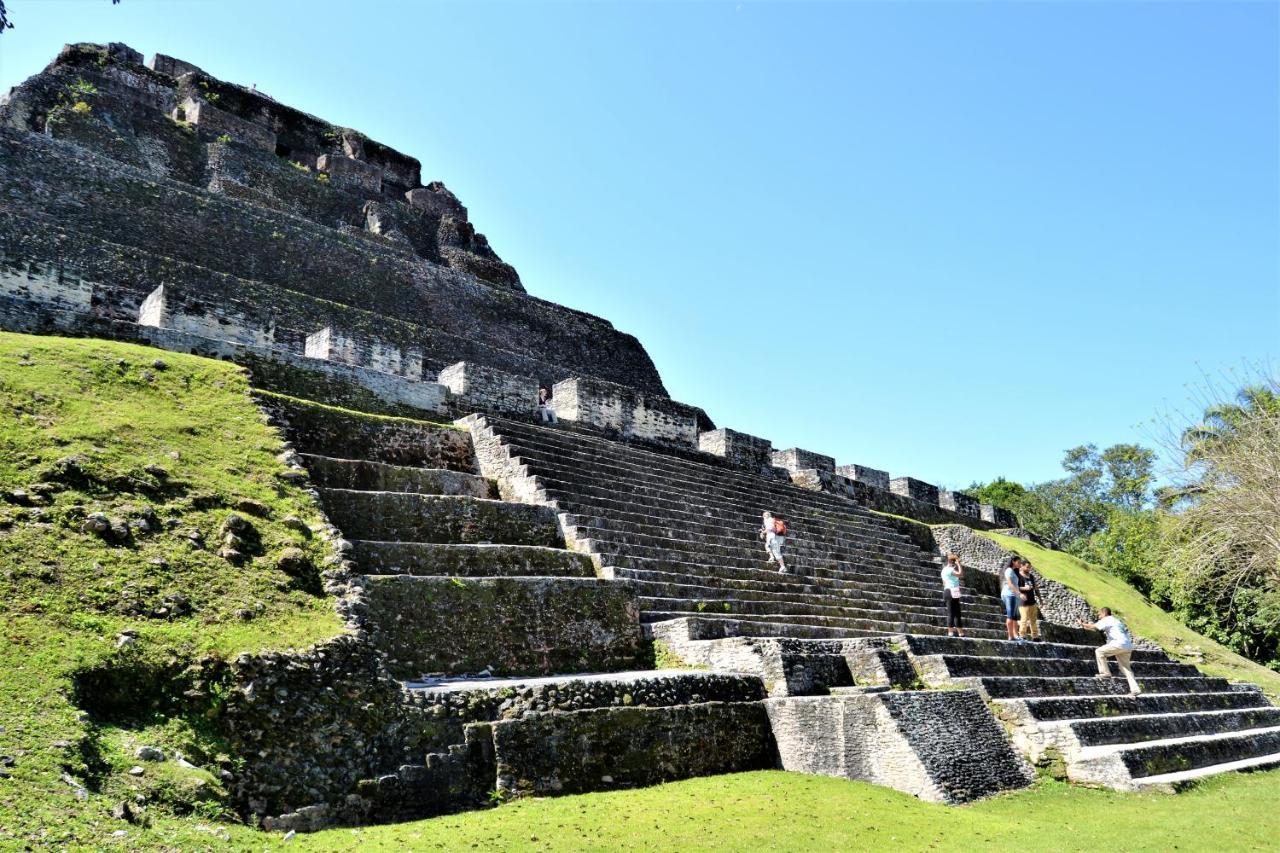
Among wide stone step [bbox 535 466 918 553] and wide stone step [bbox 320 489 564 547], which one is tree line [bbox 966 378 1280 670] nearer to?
wide stone step [bbox 535 466 918 553]

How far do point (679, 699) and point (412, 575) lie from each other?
2542 mm

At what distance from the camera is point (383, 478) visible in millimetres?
10195

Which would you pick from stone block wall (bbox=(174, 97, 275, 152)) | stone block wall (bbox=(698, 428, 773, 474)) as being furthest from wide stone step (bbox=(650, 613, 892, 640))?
stone block wall (bbox=(174, 97, 275, 152))

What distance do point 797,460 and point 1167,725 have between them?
31.9 ft

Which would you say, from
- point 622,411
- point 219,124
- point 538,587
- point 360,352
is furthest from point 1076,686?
point 219,124

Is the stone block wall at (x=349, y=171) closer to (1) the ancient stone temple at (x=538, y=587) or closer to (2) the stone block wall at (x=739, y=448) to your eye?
(1) the ancient stone temple at (x=538, y=587)

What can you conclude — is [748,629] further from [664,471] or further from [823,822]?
[664,471]

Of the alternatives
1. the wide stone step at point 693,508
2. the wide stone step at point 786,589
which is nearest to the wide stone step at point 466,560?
the wide stone step at point 786,589

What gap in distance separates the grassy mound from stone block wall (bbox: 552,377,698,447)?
7052mm

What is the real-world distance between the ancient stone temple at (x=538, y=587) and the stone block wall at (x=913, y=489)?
889 millimetres

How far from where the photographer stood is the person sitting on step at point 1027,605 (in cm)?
1315

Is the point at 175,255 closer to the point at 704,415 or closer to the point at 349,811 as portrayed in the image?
the point at 704,415

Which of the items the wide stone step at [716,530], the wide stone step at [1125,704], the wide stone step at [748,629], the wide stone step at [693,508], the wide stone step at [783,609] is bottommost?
the wide stone step at [1125,704]

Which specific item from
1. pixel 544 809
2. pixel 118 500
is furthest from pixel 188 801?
pixel 118 500
